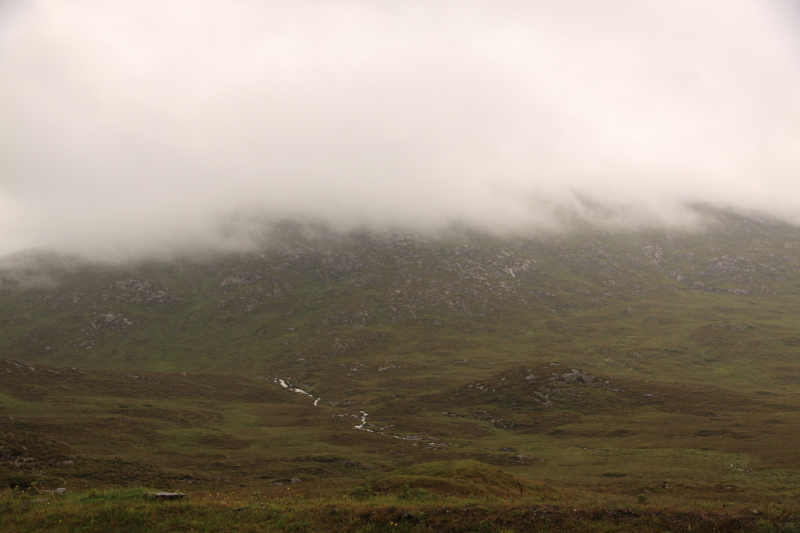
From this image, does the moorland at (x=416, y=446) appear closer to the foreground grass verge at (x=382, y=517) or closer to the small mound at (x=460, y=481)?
the foreground grass verge at (x=382, y=517)

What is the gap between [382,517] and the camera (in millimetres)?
25609

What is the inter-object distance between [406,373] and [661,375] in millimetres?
88671

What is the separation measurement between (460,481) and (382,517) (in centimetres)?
1697

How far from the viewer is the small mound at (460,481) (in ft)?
127

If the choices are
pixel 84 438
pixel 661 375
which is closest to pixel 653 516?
pixel 84 438

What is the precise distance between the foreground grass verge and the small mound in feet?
37.0

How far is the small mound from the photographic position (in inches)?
1528

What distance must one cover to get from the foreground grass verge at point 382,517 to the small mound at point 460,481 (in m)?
11.3

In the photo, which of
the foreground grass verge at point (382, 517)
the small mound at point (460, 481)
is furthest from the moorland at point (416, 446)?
the small mound at point (460, 481)

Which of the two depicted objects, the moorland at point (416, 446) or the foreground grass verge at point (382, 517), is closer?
the foreground grass verge at point (382, 517)

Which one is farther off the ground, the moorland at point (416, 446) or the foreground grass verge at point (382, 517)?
the foreground grass verge at point (382, 517)

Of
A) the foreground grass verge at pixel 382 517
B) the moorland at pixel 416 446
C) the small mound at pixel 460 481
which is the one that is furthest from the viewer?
the small mound at pixel 460 481

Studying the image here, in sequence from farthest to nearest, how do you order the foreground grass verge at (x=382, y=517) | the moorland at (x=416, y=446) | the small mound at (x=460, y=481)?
the small mound at (x=460, y=481)
the moorland at (x=416, y=446)
the foreground grass verge at (x=382, y=517)

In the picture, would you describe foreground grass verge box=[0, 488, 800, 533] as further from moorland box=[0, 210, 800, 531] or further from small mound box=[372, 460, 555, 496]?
small mound box=[372, 460, 555, 496]
